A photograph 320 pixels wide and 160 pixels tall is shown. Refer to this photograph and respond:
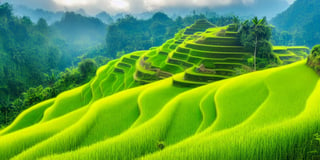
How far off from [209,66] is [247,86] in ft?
26.4

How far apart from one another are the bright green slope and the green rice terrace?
0.04ft

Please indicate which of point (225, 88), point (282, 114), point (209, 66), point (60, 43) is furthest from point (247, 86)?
point (60, 43)

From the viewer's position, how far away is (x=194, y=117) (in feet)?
21.8

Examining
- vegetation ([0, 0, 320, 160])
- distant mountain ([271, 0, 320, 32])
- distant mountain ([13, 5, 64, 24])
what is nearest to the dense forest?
vegetation ([0, 0, 320, 160])

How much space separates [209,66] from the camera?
1562 centimetres

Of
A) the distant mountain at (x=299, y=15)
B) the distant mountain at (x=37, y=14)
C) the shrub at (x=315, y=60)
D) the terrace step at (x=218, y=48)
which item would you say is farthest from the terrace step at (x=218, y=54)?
the distant mountain at (x=37, y=14)

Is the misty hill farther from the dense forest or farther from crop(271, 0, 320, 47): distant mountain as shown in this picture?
crop(271, 0, 320, 47): distant mountain

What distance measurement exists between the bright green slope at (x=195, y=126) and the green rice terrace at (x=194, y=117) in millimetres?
12

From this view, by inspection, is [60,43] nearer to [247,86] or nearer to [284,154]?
[247,86]

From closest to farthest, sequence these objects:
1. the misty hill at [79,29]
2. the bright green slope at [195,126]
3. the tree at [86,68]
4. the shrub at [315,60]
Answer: the bright green slope at [195,126], the shrub at [315,60], the tree at [86,68], the misty hill at [79,29]

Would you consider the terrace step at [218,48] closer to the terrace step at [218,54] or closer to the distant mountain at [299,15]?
the terrace step at [218,54]

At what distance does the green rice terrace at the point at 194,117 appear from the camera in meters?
2.35

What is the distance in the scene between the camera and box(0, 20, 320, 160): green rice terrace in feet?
7.70

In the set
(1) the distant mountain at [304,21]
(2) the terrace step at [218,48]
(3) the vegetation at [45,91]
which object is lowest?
(3) the vegetation at [45,91]
